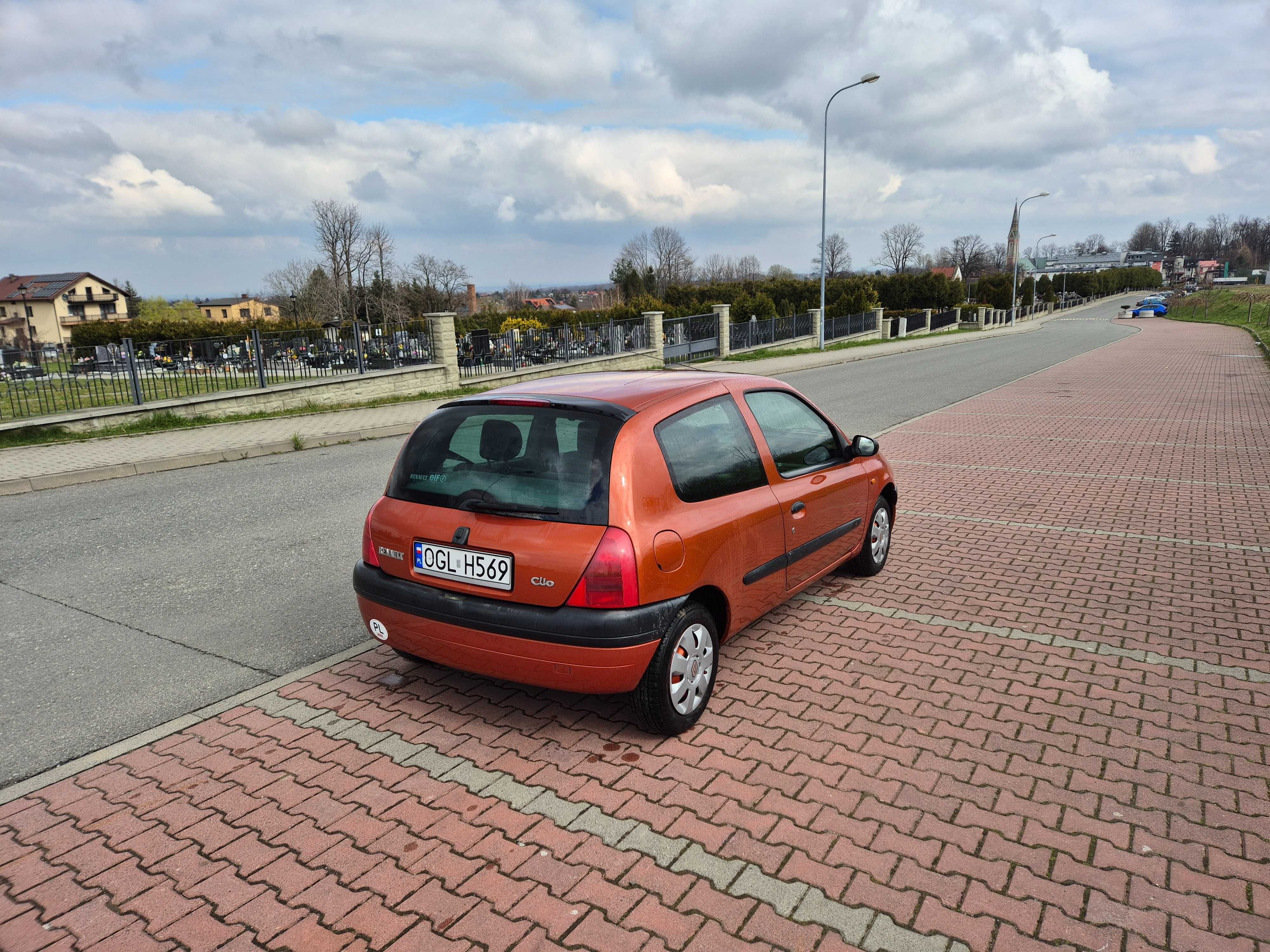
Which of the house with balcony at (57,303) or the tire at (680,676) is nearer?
the tire at (680,676)

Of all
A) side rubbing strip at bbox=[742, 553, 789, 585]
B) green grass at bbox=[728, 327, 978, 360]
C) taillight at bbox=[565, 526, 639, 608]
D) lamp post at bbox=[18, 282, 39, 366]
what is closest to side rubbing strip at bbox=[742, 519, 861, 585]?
side rubbing strip at bbox=[742, 553, 789, 585]

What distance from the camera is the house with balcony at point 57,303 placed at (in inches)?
3521

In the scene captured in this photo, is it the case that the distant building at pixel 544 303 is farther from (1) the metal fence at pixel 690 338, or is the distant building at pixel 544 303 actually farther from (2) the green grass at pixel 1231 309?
(2) the green grass at pixel 1231 309

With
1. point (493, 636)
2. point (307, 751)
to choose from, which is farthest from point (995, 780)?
point (307, 751)

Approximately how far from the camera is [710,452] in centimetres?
387

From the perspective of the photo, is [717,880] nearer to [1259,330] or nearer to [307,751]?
[307,751]

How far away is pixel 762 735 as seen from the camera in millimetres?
3553

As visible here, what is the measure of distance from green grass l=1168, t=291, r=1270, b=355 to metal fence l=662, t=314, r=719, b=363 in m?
19.7

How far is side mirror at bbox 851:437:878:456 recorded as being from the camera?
501cm

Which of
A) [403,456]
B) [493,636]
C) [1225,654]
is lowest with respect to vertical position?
[1225,654]

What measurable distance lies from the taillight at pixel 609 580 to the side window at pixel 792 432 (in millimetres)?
1384

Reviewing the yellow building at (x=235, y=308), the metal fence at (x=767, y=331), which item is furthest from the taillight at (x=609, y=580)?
the yellow building at (x=235, y=308)

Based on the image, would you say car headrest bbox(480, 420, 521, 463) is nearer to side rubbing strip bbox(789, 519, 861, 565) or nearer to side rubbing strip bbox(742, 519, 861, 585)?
side rubbing strip bbox(742, 519, 861, 585)

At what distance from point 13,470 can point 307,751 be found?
9045 mm
